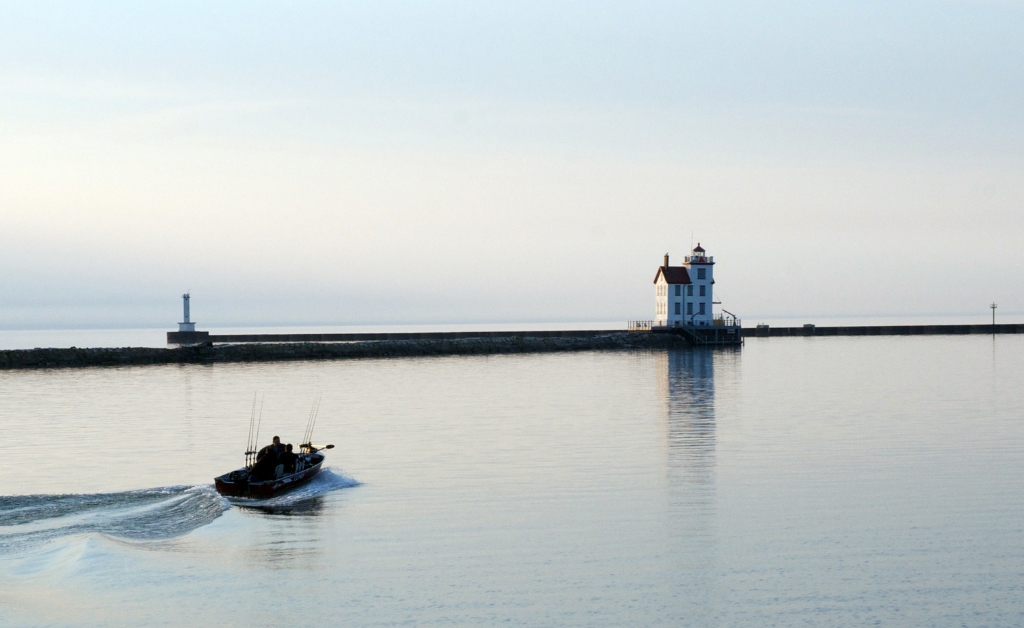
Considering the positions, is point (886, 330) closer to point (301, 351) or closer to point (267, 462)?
point (301, 351)

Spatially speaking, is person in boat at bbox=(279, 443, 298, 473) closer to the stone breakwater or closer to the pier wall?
the stone breakwater

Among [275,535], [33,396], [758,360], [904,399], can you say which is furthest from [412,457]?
[758,360]

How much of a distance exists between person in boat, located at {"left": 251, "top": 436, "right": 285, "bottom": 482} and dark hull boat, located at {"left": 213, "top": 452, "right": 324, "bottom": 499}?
11 cm

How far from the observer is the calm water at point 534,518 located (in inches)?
610

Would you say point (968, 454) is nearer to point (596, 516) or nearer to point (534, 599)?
point (596, 516)

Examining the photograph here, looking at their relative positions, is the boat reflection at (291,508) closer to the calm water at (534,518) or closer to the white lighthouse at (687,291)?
the calm water at (534,518)

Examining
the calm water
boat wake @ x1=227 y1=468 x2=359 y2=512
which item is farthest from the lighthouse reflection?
boat wake @ x1=227 y1=468 x2=359 y2=512

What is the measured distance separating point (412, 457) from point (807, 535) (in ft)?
46.4

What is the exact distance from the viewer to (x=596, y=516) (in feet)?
70.1

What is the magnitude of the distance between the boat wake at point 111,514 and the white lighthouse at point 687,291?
87979mm

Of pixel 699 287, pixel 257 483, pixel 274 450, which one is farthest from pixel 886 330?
pixel 257 483

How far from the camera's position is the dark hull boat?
23.9 meters

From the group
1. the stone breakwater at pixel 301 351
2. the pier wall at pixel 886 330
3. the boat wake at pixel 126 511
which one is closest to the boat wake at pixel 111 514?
the boat wake at pixel 126 511

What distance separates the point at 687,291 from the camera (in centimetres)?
10925
